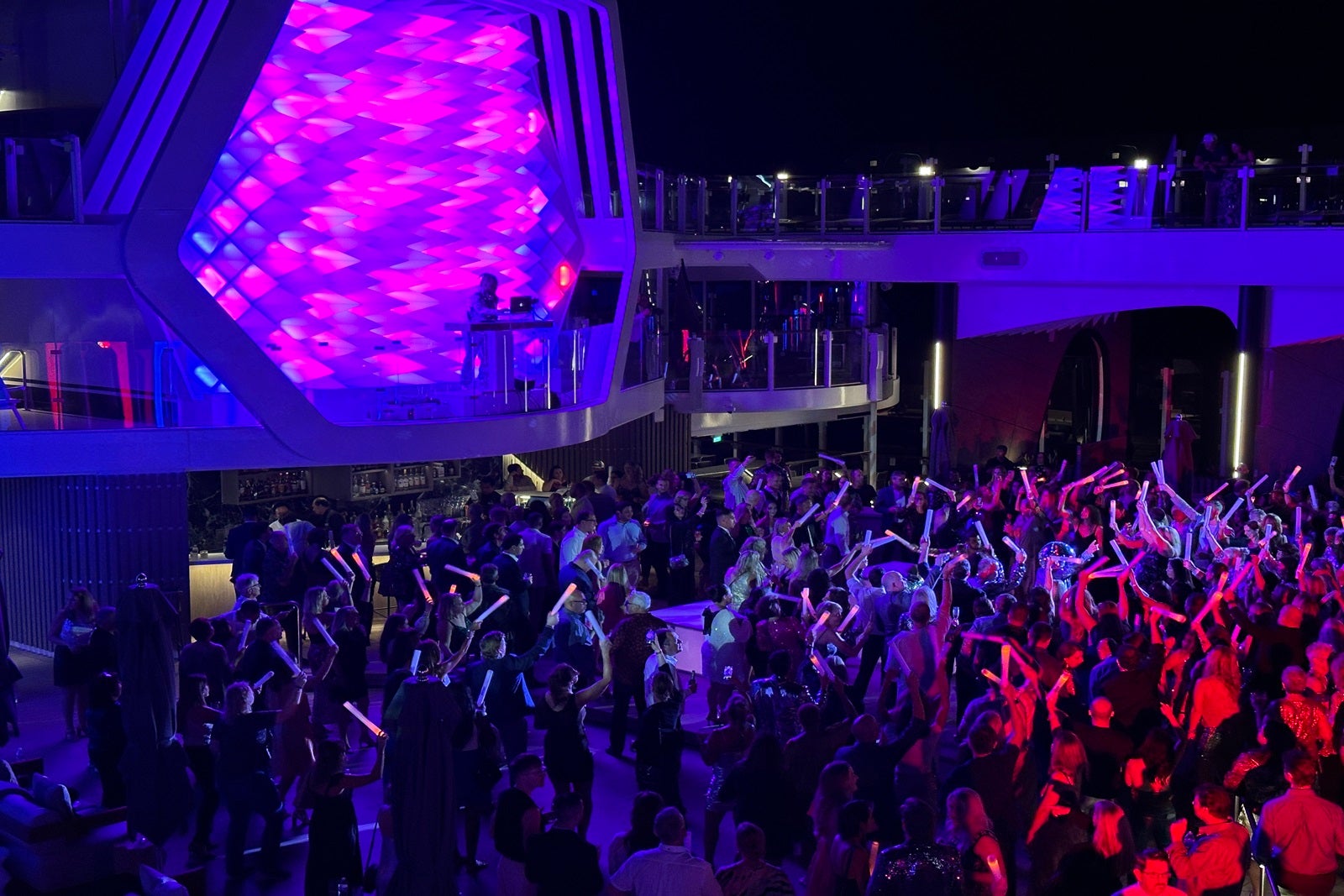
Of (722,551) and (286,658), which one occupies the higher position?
(286,658)

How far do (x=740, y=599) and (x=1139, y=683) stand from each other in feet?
10.9

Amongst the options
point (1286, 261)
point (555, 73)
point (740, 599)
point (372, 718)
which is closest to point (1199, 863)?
point (740, 599)

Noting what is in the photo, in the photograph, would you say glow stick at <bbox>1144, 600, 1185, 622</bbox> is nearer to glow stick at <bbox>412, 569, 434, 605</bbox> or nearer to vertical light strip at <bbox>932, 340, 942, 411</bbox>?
glow stick at <bbox>412, 569, 434, 605</bbox>

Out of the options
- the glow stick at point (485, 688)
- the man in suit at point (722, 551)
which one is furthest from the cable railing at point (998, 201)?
the glow stick at point (485, 688)

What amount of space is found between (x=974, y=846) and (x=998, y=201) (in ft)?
56.5

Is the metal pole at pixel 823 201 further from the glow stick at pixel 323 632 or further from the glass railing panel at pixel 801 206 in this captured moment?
the glow stick at pixel 323 632

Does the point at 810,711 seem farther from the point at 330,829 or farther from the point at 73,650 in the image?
the point at 73,650

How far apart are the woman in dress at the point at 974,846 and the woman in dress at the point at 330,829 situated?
10.1 feet

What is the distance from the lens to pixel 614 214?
18.6m

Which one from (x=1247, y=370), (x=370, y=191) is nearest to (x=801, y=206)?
(x=1247, y=370)

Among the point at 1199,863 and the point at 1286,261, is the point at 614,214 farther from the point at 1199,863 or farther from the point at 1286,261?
the point at 1199,863

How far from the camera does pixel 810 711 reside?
845cm

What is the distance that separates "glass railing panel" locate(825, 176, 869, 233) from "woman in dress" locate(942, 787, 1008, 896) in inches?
665

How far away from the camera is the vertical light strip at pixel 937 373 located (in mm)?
25031
